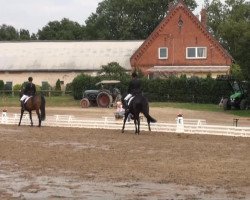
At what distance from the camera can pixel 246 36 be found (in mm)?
39844

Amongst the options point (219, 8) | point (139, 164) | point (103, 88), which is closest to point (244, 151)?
point (139, 164)

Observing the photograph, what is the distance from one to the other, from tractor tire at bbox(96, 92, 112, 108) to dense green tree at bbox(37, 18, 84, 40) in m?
58.9

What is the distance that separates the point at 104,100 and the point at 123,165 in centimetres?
3021

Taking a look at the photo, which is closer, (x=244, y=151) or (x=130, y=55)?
(x=244, y=151)

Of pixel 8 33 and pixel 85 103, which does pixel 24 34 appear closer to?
pixel 8 33

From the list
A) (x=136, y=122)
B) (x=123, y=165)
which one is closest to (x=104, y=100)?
(x=136, y=122)

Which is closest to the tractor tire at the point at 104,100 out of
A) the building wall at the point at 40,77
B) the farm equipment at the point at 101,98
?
the farm equipment at the point at 101,98

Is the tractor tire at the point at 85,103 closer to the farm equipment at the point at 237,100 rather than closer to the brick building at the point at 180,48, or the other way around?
the farm equipment at the point at 237,100

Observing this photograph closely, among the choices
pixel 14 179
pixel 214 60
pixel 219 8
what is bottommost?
pixel 14 179

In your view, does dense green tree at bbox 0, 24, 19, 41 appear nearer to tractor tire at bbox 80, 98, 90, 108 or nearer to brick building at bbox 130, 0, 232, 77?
brick building at bbox 130, 0, 232, 77

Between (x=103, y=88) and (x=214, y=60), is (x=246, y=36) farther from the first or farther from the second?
(x=214, y=60)

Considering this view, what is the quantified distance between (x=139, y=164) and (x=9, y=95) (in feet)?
155

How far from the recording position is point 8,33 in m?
113

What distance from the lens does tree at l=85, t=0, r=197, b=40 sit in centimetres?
9750
